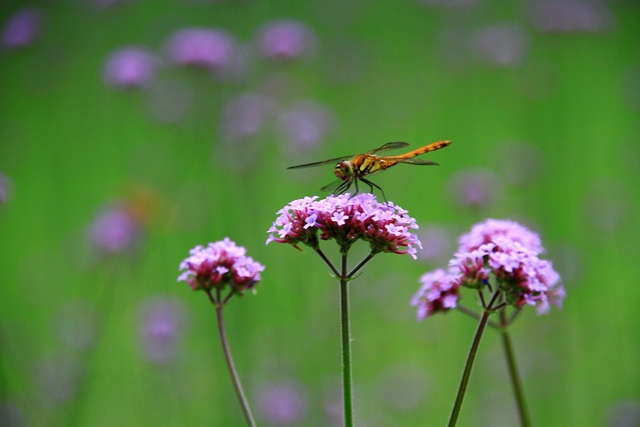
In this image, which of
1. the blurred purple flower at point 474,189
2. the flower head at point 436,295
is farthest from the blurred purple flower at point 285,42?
the flower head at point 436,295

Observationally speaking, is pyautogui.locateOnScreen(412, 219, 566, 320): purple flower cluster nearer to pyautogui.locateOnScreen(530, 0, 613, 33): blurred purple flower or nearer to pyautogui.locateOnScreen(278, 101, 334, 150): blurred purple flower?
pyautogui.locateOnScreen(278, 101, 334, 150): blurred purple flower

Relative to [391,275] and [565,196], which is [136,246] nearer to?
[391,275]

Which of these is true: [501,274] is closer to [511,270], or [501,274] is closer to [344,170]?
[511,270]

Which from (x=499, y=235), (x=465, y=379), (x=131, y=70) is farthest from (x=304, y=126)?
(x=465, y=379)

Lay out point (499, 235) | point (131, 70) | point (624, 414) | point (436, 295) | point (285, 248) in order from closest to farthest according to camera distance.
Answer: point (436, 295) → point (499, 235) → point (624, 414) → point (131, 70) → point (285, 248)

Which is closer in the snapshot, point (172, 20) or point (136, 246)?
point (136, 246)

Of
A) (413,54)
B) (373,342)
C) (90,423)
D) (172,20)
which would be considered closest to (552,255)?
(373,342)

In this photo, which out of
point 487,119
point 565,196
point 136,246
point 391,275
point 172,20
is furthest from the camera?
point 487,119

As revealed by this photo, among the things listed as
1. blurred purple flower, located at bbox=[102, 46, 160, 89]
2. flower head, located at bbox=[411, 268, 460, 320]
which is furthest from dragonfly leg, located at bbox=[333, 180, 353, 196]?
blurred purple flower, located at bbox=[102, 46, 160, 89]
